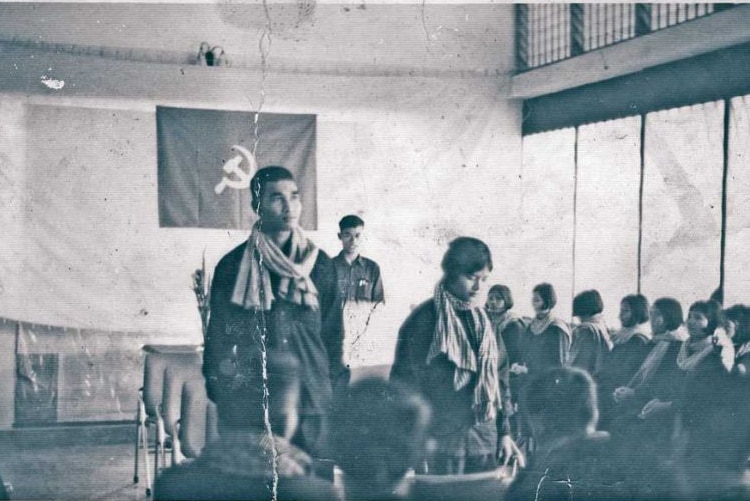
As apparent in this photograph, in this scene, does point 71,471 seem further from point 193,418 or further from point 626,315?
point 626,315

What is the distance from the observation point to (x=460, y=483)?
2.98 metres

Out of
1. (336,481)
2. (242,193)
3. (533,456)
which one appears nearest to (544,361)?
(533,456)

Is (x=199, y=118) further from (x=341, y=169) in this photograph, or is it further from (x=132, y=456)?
(x=132, y=456)

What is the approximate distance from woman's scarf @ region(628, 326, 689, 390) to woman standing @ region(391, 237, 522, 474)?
478 mm

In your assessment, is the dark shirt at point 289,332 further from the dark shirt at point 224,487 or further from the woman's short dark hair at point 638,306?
the woman's short dark hair at point 638,306

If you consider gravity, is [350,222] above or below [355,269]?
above

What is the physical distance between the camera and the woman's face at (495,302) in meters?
2.95

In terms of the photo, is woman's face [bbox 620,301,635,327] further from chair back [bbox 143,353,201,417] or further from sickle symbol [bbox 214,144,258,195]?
chair back [bbox 143,353,201,417]

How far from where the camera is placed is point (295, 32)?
2.91 metres

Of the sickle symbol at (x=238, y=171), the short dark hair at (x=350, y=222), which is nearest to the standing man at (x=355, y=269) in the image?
the short dark hair at (x=350, y=222)

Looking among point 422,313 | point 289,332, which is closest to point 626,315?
point 422,313

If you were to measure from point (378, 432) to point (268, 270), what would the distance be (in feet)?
2.19

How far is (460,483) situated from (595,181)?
115cm

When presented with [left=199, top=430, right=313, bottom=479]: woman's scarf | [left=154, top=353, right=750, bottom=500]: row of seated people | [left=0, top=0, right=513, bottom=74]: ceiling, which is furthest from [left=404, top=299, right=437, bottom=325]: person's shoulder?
[left=0, top=0, right=513, bottom=74]: ceiling
